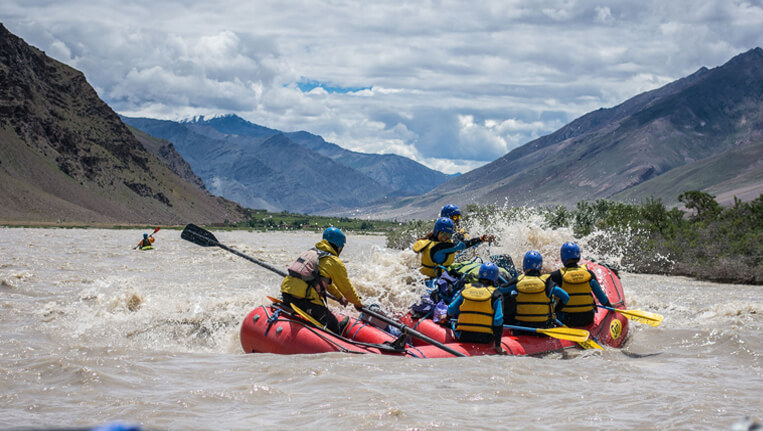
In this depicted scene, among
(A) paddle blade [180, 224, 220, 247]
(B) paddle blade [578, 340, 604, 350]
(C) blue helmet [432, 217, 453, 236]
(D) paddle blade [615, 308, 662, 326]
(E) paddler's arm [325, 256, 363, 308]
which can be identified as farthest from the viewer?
(A) paddle blade [180, 224, 220, 247]

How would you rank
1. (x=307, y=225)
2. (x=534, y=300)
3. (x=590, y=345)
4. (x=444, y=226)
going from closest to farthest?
(x=534, y=300), (x=590, y=345), (x=444, y=226), (x=307, y=225)

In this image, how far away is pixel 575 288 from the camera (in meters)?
10.5

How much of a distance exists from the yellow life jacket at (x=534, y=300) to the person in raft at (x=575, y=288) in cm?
58

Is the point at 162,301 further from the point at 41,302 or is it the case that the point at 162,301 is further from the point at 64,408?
the point at 64,408

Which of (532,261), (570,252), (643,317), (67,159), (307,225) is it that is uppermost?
(67,159)

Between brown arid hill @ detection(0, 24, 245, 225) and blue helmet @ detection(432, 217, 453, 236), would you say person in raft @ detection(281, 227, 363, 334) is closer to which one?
blue helmet @ detection(432, 217, 453, 236)

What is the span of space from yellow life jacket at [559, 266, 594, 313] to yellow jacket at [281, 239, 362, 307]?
3.24m

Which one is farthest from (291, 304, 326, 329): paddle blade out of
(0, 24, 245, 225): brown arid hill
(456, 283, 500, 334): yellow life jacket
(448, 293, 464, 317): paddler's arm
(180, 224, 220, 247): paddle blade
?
(0, 24, 245, 225): brown arid hill

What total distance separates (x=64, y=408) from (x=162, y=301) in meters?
7.30

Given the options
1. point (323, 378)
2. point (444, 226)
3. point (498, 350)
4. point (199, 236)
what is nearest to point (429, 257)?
point (444, 226)

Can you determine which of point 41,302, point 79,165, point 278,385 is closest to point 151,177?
point 79,165

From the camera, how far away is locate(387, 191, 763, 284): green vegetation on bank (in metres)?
22.0

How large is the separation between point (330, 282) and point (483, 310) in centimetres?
213

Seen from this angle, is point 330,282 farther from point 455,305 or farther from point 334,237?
point 455,305
